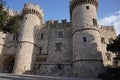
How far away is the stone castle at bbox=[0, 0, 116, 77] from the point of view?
64.1 ft

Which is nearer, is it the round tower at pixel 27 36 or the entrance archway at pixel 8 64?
the round tower at pixel 27 36

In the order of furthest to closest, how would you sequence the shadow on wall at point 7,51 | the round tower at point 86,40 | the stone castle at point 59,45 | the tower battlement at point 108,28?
the tower battlement at point 108,28 < the shadow on wall at point 7,51 < the stone castle at point 59,45 < the round tower at point 86,40

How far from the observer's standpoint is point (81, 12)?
73.3 ft

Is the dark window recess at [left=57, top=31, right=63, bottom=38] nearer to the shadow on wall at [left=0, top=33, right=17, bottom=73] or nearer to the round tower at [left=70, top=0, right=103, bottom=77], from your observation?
the round tower at [left=70, top=0, right=103, bottom=77]

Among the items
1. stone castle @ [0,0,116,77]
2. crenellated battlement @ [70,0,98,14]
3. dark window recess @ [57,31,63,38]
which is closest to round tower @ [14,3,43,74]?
stone castle @ [0,0,116,77]

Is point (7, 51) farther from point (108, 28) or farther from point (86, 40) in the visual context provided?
point (108, 28)

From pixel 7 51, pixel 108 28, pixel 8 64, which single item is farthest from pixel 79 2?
pixel 8 64

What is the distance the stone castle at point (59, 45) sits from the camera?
64.1ft

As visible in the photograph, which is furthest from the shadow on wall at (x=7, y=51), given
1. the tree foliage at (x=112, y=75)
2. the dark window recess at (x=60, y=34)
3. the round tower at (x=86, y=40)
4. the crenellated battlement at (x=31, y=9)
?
the tree foliage at (x=112, y=75)

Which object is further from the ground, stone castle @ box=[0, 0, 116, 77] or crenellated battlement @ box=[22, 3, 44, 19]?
crenellated battlement @ box=[22, 3, 44, 19]

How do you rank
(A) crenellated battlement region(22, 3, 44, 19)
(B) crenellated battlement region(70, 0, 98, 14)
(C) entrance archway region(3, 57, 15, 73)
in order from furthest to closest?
(A) crenellated battlement region(22, 3, 44, 19) < (C) entrance archway region(3, 57, 15, 73) < (B) crenellated battlement region(70, 0, 98, 14)

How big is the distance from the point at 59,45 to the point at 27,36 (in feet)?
20.4

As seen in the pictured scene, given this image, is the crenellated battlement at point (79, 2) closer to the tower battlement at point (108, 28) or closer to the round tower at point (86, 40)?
the round tower at point (86, 40)

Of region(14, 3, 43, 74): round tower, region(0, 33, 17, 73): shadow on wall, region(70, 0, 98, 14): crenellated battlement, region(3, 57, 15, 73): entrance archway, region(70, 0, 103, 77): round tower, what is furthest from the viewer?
region(3, 57, 15, 73): entrance archway
